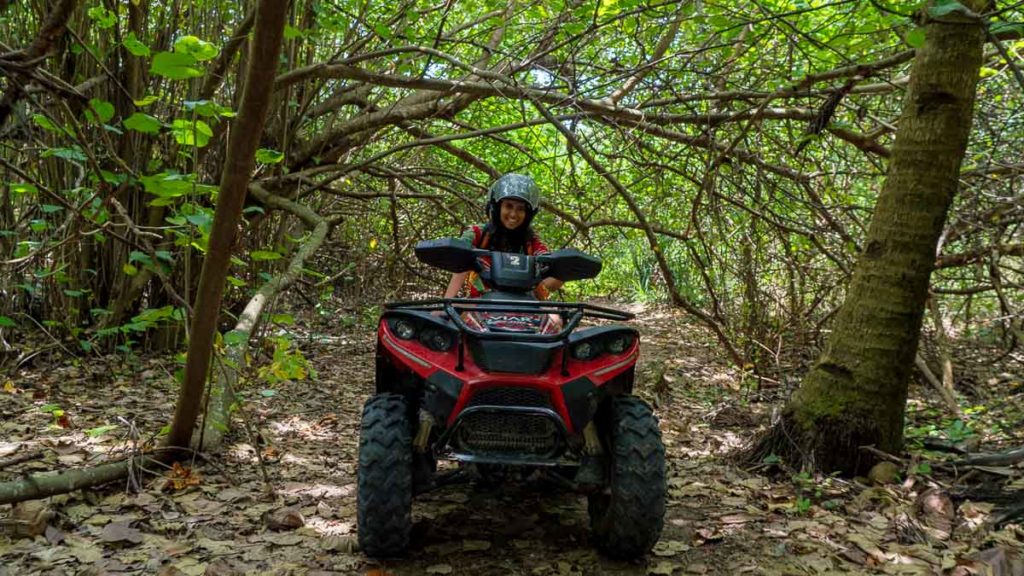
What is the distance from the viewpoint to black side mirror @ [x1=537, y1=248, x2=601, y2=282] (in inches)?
134

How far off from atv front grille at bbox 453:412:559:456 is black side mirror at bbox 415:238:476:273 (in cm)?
93

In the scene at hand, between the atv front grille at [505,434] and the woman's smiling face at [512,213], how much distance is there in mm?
1628

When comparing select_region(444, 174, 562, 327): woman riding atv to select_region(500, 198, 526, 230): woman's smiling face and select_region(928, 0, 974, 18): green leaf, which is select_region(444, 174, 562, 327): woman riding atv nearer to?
select_region(500, 198, 526, 230): woman's smiling face

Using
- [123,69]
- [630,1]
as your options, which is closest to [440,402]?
[630,1]

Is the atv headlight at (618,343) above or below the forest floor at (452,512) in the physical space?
above

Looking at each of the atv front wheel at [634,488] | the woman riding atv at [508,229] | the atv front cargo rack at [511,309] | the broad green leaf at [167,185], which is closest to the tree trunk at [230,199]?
the broad green leaf at [167,185]

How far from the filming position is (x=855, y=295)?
3869 millimetres

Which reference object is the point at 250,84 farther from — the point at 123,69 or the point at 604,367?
the point at 123,69

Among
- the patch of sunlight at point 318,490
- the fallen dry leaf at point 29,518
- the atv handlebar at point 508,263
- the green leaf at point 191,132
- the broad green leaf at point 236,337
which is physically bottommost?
the patch of sunlight at point 318,490

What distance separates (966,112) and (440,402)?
314cm

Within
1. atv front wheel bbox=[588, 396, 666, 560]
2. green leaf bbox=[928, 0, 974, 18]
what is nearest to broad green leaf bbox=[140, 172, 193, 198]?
atv front wheel bbox=[588, 396, 666, 560]

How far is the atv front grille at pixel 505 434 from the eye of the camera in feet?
9.20

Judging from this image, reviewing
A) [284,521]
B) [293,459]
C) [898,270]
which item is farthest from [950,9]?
[293,459]

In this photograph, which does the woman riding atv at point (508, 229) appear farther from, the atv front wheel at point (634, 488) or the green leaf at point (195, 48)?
the green leaf at point (195, 48)
